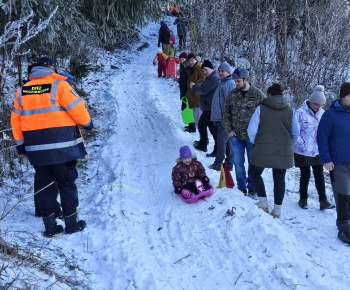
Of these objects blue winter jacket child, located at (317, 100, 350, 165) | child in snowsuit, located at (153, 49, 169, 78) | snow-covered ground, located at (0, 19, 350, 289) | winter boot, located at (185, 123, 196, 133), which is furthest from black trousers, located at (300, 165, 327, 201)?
child in snowsuit, located at (153, 49, 169, 78)

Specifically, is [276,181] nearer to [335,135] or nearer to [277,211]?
[277,211]

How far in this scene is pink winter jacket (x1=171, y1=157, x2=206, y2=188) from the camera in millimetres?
5148

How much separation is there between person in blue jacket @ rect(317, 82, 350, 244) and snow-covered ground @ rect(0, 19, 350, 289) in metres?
0.39

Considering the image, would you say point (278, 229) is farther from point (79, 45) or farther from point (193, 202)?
point (79, 45)

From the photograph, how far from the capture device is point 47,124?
12.2 ft

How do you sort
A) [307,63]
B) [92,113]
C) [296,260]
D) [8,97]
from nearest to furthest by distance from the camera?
[296,260] → [8,97] → [92,113] → [307,63]

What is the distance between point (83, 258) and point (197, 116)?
4623mm

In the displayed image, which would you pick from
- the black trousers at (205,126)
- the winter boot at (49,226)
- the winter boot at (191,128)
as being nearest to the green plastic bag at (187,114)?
the winter boot at (191,128)

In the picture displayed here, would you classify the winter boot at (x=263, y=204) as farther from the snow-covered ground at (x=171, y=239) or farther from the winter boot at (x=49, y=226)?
the winter boot at (x=49, y=226)

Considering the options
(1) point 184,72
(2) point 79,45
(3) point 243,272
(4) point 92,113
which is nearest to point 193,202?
(3) point 243,272

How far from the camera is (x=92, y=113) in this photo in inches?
382

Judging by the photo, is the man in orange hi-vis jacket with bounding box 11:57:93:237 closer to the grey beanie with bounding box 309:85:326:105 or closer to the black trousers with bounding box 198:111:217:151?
the black trousers with bounding box 198:111:217:151

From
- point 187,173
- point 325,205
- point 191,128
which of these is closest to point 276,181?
point 325,205

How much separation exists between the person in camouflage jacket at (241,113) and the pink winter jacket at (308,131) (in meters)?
0.66
